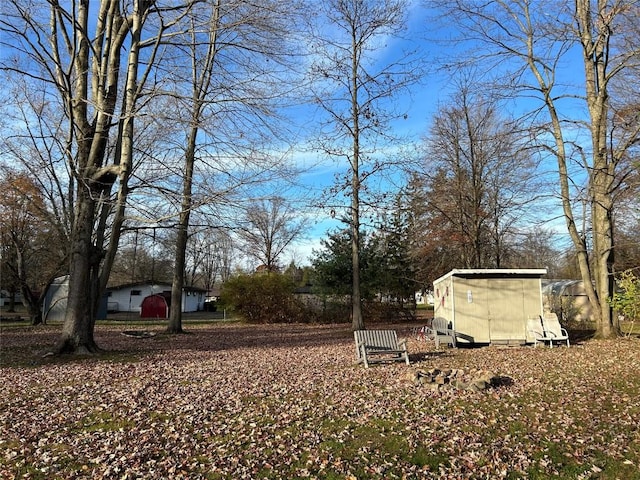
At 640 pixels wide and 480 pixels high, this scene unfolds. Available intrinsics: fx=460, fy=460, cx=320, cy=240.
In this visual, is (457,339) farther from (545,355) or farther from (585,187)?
(585,187)

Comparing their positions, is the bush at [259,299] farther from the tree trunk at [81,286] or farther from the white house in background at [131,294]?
the white house in background at [131,294]

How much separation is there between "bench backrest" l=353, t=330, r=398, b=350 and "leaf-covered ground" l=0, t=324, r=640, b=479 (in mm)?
752

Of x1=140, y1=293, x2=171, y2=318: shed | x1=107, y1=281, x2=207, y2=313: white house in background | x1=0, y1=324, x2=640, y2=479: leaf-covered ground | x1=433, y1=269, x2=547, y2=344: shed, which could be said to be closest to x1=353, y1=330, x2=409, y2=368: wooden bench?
x1=0, y1=324, x2=640, y2=479: leaf-covered ground

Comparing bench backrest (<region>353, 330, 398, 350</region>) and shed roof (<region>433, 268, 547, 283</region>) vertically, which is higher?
shed roof (<region>433, 268, 547, 283</region>)

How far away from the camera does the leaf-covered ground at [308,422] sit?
4031mm

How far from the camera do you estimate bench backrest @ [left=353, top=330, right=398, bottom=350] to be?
31.4 ft

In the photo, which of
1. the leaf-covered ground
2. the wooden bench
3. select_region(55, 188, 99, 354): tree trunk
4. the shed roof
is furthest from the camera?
the shed roof

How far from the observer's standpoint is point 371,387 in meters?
7.16

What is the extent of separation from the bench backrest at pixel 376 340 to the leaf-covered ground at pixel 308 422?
2.47ft

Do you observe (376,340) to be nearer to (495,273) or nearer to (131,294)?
(495,273)

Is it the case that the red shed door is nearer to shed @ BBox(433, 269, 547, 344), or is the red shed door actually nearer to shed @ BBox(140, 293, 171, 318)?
shed @ BBox(140, 293, 171, 318)

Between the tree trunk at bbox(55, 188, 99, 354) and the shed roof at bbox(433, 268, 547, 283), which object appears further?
the shed roof at bbox(433, 268, 547, 283)

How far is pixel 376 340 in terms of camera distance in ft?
31.7

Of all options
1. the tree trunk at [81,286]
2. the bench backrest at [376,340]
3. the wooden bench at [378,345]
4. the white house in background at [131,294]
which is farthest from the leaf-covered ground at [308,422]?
the white house in background at [131,294]
